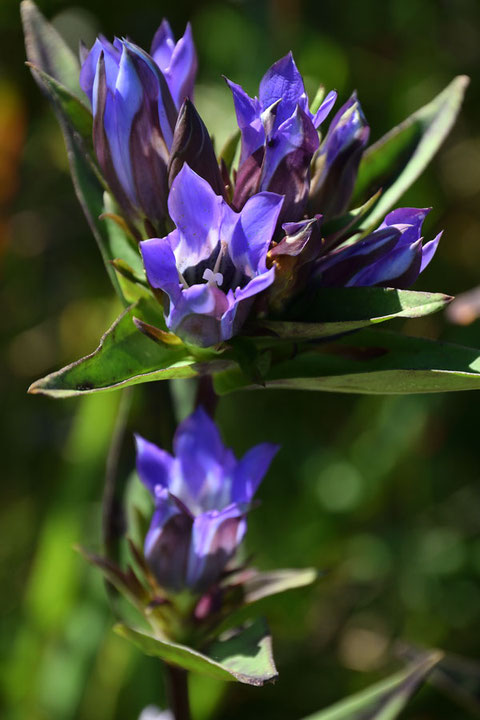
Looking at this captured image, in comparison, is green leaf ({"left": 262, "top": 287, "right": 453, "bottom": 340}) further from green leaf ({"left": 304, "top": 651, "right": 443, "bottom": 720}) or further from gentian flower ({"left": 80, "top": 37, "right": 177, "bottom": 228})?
green leaf ({"left": 304, "top": 651, "right": 443, "bottom": 720})

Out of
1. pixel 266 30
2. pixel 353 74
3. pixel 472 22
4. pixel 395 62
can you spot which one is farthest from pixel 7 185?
pixel 472 22

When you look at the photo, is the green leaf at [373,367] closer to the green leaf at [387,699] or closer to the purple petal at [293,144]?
the purple petal at [293,144]

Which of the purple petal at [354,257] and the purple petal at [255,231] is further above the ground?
the purple petal at [255,231]

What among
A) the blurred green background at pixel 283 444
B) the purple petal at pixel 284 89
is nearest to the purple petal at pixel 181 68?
the purple petal at pixel 284 89

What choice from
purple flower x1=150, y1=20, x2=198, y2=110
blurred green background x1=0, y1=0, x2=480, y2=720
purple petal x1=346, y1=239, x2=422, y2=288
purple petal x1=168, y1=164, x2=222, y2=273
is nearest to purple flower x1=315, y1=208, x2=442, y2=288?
purple petal x1=346, y1=239, x2=422, y2=288

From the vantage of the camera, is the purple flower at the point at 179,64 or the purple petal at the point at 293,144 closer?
the purple petal at the point at 293,144
